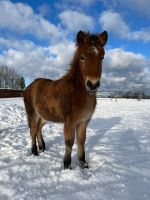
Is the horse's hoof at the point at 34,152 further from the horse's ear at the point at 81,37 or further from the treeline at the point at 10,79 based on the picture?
the treeline at the point at 10,79

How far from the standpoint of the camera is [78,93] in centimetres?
535

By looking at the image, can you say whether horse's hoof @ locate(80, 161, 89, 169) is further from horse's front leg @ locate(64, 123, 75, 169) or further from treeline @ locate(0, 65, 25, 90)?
treeline @ locate(0, 65, 25, 90)

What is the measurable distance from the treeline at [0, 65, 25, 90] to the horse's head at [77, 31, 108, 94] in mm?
68323

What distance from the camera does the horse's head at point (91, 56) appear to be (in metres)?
4.62

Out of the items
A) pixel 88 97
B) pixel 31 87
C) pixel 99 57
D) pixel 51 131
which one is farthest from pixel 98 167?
pixel 51 131

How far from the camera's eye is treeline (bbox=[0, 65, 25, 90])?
240ft

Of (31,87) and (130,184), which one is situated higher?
(31,87)

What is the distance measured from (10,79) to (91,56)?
7353 cm

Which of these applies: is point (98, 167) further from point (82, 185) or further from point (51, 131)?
point (51, 131)

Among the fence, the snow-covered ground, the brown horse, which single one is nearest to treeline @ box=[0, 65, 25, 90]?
the fence

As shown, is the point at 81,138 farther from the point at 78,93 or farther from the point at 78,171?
the point at 78,93

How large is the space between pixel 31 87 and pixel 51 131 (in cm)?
319

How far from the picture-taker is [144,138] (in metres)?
8.83

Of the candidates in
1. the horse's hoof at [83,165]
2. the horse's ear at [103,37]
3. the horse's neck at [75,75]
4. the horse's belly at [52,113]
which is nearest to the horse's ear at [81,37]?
the horse's ear at [103,37]
